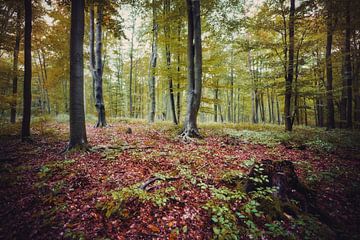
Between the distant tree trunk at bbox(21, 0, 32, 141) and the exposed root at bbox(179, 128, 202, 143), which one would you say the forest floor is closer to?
the exposed root at bbox(179, 128, 202, 143)

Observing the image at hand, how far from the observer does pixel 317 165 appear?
5.22 metres

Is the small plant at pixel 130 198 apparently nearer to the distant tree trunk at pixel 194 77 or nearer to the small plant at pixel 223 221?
the small plant at pixel 223 221

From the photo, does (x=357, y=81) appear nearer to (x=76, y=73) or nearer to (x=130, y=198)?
(x=130, y=198)

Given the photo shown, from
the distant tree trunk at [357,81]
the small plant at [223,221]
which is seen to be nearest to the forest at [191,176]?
the small plant at [223,221]

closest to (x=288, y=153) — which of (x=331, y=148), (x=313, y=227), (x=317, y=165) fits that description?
(x=317, y=165)

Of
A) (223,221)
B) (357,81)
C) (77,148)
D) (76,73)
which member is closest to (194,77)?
(76,73)

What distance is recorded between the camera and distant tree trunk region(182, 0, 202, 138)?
8.09m

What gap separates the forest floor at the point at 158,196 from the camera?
270 cm

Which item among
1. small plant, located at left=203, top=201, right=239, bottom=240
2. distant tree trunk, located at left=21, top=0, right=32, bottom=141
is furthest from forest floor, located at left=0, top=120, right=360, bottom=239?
distant tree trunk, located at left=21, top=0, right=32, bottom=141

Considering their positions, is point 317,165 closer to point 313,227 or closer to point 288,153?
point 288,153

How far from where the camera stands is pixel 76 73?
576 centimetres

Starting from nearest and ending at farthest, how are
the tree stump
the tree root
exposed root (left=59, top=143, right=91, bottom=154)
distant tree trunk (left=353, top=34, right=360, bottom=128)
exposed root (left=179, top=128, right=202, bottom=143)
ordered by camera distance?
the tree stump → the tree root → exposed root (left=59, top=143, right=91, bottom=154) → exposed root (left=179, top=128, right=202, bottom=143) → distant tree trunk (left=353, top=34, right=360, bottom=128)

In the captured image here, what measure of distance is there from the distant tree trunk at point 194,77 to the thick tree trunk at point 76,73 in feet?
14.3

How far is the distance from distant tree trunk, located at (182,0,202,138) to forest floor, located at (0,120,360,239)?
6.93 feet
